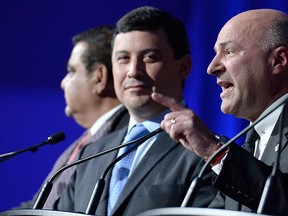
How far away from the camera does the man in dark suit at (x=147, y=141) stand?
8.79 ft

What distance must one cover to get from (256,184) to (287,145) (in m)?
0.21

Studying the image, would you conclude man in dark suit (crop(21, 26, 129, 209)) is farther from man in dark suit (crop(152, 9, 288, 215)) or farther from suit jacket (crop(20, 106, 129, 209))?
man in dark suit (crop(152, 9, 288, 215))

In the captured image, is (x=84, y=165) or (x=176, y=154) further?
(x=84, y=165)

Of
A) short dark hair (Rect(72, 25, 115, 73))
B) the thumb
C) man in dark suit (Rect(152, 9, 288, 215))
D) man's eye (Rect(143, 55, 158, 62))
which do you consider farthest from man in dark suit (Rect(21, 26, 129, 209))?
the thumb

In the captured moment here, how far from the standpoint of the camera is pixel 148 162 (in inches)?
110

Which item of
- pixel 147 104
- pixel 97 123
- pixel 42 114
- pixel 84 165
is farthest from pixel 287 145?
pixel 42 114

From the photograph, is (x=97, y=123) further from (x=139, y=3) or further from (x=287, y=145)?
(x=287, y=145)

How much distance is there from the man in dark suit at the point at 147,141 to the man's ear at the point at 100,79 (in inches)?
27.5

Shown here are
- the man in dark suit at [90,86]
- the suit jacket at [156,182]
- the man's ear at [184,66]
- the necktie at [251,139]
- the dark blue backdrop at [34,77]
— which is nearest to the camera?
the necktie at [251,139]

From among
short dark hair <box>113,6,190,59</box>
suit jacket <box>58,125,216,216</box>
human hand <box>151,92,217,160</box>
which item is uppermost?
short dark hair <box>113,6,190,59</box>

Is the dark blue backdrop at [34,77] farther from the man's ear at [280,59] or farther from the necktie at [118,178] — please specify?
the man's ear at [280,59]

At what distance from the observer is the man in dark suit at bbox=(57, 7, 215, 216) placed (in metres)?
2.68

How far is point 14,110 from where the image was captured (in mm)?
4824

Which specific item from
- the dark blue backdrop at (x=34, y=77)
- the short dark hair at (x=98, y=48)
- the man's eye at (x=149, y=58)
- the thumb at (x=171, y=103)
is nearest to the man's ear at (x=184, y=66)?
the man's eye at (x=149, y=58)
